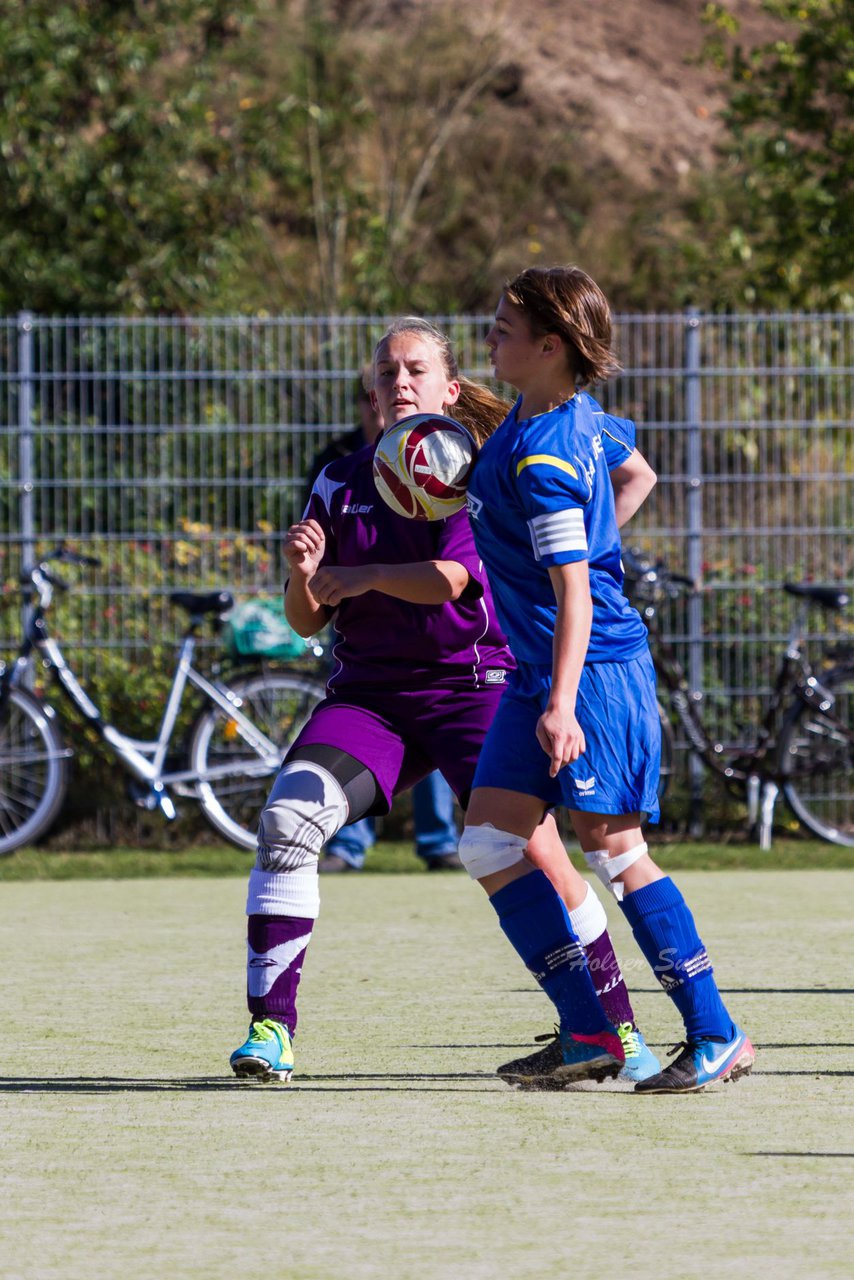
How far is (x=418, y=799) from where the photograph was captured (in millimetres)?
9703

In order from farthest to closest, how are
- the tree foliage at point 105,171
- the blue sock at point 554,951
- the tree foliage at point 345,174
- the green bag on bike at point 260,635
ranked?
1. the tree foliage at point 105,171
2. the tree foliage at point 345,174
3. the green bag on bike at point 260,635
4. the blue sock at point 554,951

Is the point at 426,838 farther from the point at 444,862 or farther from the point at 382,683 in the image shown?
the point at 382,683

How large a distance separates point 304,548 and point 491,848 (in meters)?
0.77

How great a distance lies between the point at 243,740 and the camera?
402 inches

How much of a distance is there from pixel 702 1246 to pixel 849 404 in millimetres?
8014

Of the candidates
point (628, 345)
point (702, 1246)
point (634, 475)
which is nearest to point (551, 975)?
point (634, 475)

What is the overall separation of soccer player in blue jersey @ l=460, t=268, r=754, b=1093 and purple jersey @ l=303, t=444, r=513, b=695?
39 cm

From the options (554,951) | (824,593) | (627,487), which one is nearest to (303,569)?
(627,487)

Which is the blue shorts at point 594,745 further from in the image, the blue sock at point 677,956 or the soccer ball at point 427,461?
the soccer ball at point 427,461

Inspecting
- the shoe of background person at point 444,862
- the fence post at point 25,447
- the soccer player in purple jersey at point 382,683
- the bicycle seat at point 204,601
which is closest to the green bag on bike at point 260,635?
the bicycle seat at point 204,601

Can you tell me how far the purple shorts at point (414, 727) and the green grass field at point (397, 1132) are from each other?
26.5 inches

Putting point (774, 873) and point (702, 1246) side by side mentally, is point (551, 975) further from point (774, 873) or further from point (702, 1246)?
point (774, 873)

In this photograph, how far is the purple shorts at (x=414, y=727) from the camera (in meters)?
4.88

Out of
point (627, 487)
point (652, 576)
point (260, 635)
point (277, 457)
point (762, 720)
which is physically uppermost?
point (277, 457)
